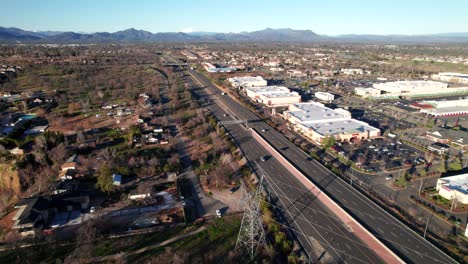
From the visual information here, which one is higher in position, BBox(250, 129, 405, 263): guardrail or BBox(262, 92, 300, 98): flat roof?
BBox(262, 92, 300, 98): flat roof

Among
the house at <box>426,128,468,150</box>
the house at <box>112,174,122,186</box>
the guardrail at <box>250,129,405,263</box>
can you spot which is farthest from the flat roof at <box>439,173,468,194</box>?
the house at <box>112,174,122,186</box>

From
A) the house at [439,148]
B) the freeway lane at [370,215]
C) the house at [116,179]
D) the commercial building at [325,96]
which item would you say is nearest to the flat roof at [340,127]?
the freeway lane at [370,215]

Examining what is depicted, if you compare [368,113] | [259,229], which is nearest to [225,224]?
[259,229]

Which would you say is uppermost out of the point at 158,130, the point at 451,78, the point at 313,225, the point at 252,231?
the point at 252,231

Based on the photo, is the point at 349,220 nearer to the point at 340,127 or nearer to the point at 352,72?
the point at 340,127

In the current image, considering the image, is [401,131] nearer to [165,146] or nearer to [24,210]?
[165,146]

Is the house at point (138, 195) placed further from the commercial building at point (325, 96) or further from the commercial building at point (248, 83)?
the commercial building at point (248, 83)

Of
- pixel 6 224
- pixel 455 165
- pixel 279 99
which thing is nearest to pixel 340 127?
pixel 455 165

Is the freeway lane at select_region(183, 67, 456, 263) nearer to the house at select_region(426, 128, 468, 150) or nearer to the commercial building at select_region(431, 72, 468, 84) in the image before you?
the house at select_region(426, 128, 468, 150)
